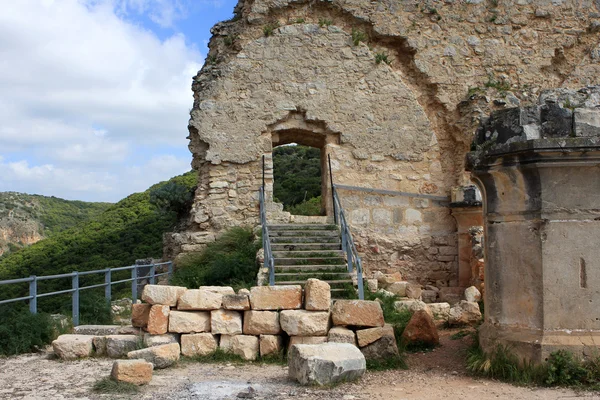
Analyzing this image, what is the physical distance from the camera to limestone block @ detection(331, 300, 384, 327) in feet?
23.5

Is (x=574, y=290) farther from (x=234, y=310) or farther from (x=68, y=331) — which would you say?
(x=68, y=331)

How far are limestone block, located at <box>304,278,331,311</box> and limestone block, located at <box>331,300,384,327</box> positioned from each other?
0.19 m

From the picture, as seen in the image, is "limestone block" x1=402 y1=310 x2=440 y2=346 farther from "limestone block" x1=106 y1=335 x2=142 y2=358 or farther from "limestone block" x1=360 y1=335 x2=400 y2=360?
"limestone block" x1=106 y1=335 x2=142 y2=358

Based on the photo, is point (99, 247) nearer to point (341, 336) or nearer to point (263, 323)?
point (263, 323)

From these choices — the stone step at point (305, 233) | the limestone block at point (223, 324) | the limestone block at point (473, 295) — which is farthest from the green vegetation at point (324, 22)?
the limestone block at point (223, 324)

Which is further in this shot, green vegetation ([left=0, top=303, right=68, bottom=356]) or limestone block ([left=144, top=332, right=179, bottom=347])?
green vegetation ([left=0, top=303, right=68, bottom=356])

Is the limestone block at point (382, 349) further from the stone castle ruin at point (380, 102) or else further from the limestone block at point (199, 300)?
the stone castle ruin at point (380, 102)

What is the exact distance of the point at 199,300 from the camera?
24.8 ft

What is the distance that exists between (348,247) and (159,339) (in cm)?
400

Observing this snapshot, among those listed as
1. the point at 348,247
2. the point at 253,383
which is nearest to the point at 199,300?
the point at 253,383

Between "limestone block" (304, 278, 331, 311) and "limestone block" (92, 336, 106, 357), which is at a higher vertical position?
"limestone block" (304, 278, 331, 311)

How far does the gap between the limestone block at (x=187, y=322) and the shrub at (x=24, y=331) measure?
1.87m

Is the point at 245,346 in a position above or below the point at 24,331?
below

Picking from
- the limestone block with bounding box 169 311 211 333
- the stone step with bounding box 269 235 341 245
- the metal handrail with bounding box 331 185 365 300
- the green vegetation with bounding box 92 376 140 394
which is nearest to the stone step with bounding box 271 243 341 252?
the stone step with bounding box 269 235 341 245
